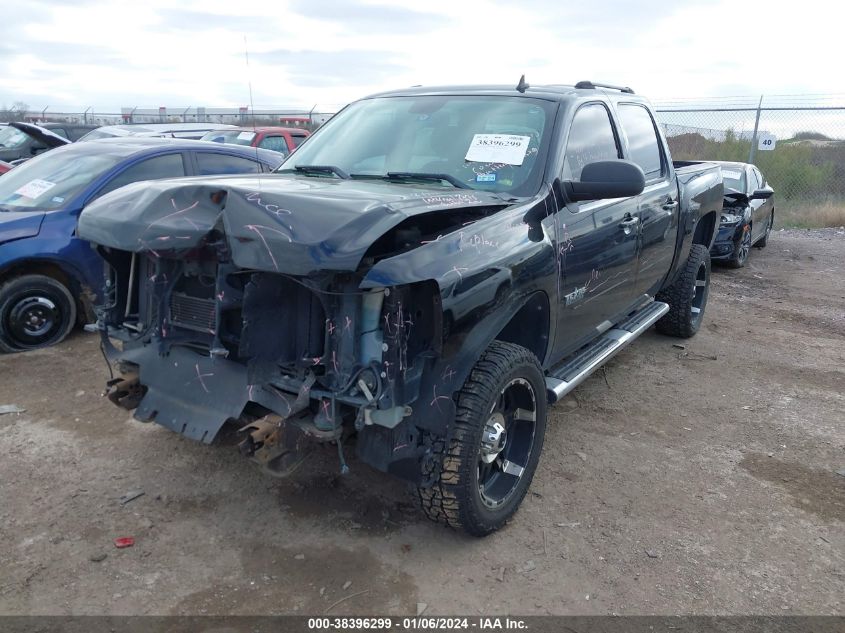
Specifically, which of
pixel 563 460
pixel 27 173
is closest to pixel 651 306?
pixel 563 460

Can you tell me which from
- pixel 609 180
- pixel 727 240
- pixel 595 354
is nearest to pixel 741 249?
pixel 727 240

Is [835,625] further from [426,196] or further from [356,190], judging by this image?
[356,190]

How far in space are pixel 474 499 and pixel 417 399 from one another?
1.92 feet

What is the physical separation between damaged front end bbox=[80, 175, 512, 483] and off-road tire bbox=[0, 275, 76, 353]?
→ 2.63 metres

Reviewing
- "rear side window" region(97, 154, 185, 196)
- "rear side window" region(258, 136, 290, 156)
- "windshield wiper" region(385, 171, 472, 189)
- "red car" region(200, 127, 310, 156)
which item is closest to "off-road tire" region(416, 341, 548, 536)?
"windshield wiper" region(385, 171, 472, 189)

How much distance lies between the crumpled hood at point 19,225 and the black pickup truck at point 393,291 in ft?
7.96

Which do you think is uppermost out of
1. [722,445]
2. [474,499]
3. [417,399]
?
[417,399]

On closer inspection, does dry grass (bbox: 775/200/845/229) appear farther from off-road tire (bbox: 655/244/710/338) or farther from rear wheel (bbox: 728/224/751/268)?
off-road tire (bbox: 655/244/710/338)

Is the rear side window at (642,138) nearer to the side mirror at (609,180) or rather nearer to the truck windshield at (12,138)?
the side mirror at (609,180)

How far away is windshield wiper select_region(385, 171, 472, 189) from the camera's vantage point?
3.62 m

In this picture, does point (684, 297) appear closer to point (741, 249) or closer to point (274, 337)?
point (274, 337)

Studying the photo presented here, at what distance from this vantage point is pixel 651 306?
18.9ft

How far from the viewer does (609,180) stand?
357 centimetres

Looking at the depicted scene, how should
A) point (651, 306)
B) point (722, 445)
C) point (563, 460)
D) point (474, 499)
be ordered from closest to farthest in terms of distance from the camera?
point (474, 499), point (563, 460), point (722, 445), point (651, 306)
